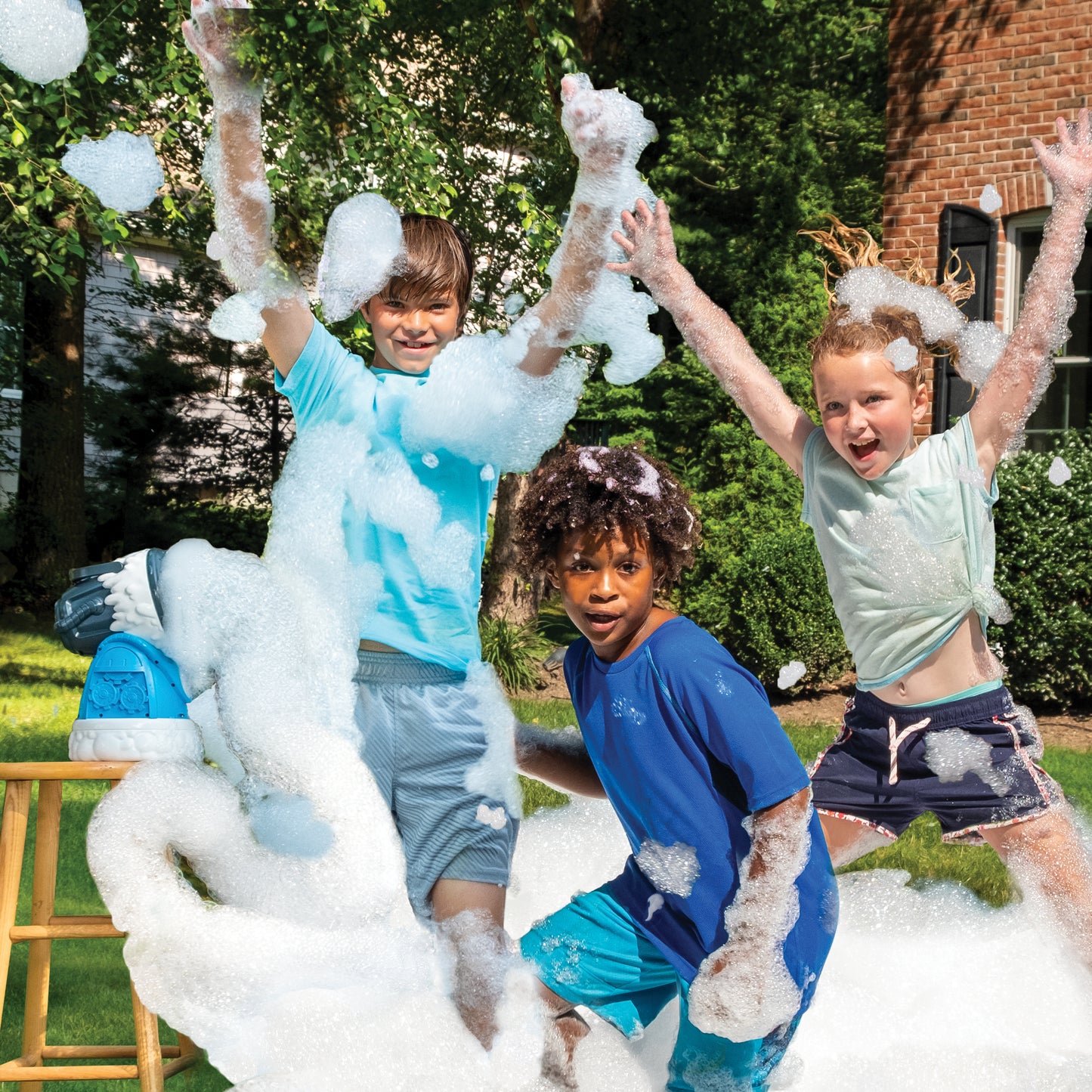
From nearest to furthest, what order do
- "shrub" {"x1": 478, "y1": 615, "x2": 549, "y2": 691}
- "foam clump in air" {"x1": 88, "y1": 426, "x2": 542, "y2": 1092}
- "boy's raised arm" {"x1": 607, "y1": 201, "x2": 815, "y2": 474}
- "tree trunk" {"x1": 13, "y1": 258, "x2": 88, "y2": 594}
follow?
"foam clump in air" {"x1": 88, "y1": 426, "x2": 542, "y2": 1092}, "boy's raised arm" {"x1": 607, "y1": 201, "x2": 815, "y2": 474}, "shrub" {"x1": 478, "y1": 615, "x2": 549, "y2": 691}, "tree trunk" {"x1": 13, "y1": 258, "x2": 88, "y2": 594}

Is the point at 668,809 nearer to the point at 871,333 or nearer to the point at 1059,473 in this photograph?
the point at 871,333

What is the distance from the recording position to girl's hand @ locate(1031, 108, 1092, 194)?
96.3 inches

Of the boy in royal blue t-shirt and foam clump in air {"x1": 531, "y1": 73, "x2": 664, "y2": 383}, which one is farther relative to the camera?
foam clump in air {"x1": 531, "y1": 73, "x2": 664, "y2": 383}

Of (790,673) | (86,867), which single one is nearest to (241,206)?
(86,867)

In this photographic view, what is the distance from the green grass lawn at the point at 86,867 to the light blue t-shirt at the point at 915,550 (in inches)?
53.2

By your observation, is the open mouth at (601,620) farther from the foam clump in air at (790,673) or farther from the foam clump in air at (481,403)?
the foam clump in air at (790,673)

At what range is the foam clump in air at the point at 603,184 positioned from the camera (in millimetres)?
2064

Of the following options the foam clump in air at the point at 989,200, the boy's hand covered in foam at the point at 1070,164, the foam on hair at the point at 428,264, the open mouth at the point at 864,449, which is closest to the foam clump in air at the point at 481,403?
the foam on hair at the point at 428,264

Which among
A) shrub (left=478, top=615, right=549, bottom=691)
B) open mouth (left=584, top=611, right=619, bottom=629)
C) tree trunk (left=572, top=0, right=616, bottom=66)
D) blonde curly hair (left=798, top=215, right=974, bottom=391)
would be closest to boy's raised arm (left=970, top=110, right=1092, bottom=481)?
blonde curly hair (left=798, top=215, right=974, bottom=391)

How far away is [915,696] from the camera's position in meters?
2.53

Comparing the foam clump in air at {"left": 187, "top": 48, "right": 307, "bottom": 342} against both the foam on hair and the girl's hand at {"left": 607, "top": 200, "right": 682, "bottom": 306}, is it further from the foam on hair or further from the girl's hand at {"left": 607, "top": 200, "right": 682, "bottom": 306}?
the girl's hand at {"left": 607, "top": 200, "right": 682, "bottom": 306}

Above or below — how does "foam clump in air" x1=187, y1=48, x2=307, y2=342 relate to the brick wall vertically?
below

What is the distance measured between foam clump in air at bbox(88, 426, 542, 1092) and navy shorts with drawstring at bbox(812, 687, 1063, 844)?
0.80 metres

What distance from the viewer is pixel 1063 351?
729cm
